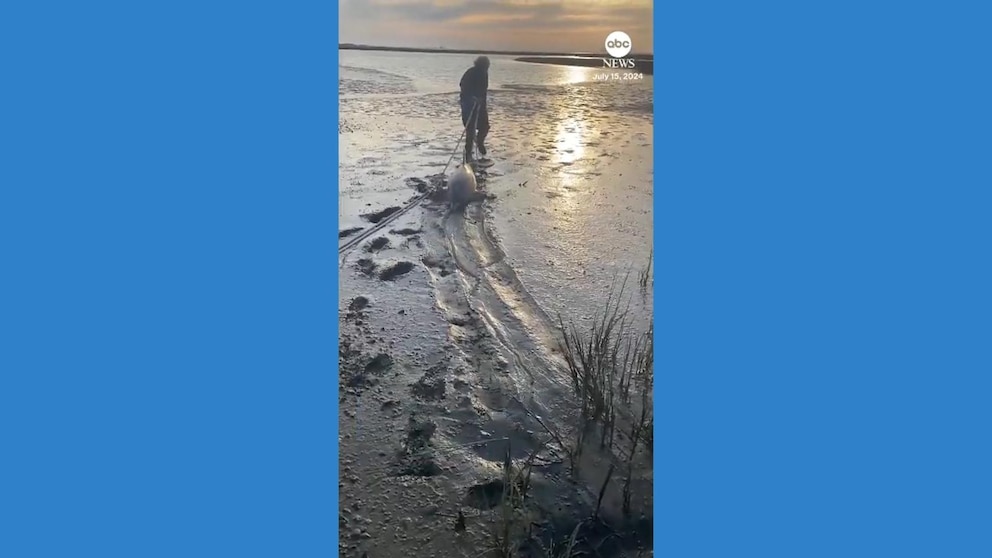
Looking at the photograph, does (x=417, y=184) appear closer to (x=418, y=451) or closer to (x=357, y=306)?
(x=357, y=306)

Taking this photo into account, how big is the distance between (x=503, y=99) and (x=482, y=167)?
0.81 ft

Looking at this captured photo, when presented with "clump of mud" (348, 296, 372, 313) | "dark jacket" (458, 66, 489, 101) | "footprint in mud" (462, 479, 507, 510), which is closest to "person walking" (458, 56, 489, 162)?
"dark jacket" (458, 66, 489, 101)

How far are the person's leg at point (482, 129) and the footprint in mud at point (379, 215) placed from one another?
0.37 metres

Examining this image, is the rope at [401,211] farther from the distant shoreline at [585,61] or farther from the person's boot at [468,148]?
the distant shoreline at [585,61]

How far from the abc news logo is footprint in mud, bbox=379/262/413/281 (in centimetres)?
99

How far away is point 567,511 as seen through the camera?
117 inches

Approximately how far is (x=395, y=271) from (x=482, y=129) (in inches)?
23.0

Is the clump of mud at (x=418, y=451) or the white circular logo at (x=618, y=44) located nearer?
the clump of mud at (x=418, y=451)

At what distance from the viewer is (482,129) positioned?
3113mm

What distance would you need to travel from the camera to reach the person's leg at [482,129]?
3.11 metres

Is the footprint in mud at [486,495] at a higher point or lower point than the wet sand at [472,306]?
lower

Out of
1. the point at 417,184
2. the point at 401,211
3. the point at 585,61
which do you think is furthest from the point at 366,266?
the point at 585,61

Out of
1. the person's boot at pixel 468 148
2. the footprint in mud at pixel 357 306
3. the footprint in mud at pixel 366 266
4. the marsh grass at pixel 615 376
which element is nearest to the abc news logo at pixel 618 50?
the person's boot at pixel 468 148

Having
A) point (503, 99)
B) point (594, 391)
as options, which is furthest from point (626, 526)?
point (503, 99)
